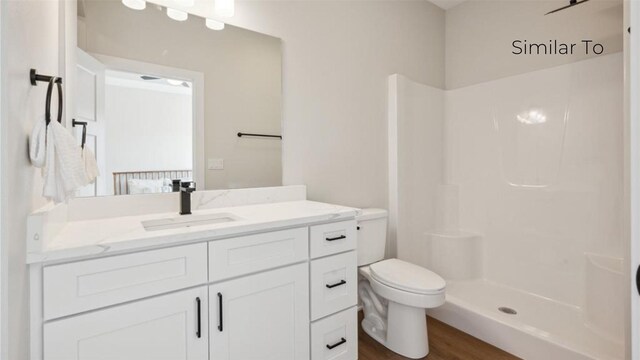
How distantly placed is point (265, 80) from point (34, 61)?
1147 mm

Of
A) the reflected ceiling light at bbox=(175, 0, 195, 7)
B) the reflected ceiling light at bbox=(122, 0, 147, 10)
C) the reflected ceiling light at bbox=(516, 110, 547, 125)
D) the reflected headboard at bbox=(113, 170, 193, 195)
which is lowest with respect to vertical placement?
the reflected headboard at bbox=(113, 170, 193, 195)

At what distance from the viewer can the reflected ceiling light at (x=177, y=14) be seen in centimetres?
162

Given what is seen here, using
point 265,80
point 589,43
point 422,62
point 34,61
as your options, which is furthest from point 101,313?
point 589,43

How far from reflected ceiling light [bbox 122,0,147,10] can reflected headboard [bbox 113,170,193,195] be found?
0.81 meters

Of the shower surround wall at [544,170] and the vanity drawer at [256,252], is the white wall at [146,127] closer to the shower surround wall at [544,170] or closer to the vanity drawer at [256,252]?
the vanity drawer at [256,252]

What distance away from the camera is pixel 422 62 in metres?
2.85

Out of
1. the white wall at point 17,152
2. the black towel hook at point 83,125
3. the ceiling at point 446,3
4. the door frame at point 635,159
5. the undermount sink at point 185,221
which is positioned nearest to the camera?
the door frame at point 635,159

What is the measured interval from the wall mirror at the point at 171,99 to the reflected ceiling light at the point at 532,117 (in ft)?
6.37

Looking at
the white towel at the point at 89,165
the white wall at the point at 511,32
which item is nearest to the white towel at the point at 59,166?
the white towel at the point at 89,165

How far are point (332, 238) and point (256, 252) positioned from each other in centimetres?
41

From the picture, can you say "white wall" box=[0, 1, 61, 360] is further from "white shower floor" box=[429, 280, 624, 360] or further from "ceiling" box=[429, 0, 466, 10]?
"ceiling" box=[429, 0, 466, 10]

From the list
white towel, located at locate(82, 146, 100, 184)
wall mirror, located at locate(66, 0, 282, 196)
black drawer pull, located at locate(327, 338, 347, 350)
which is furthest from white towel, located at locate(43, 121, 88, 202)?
black drawer pull, located at locate(327, 338, 347, 350)

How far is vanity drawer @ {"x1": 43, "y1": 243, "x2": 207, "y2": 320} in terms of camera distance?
36.5 inches

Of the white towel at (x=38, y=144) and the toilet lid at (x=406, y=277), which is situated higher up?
the white towel at (x=38, y=144)
